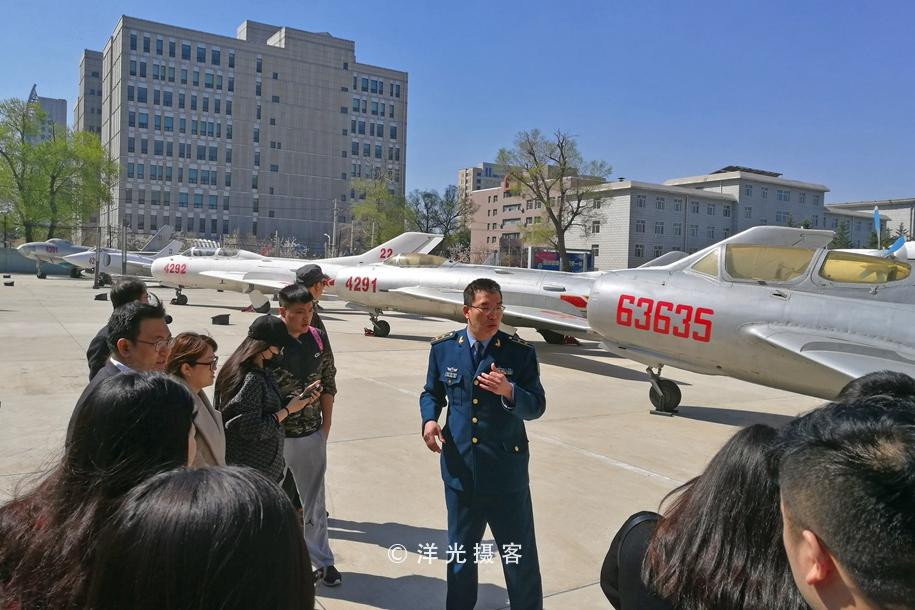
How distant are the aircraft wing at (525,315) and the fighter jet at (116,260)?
93.3ft

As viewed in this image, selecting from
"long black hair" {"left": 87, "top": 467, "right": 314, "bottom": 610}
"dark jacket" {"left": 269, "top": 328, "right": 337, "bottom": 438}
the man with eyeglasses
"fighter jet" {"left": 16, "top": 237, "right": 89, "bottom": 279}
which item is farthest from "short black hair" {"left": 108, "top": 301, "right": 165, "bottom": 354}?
"fighter jet" {"left": 16, "top": 237, "right": 89, "bottom": 279}

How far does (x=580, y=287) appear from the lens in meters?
15.4

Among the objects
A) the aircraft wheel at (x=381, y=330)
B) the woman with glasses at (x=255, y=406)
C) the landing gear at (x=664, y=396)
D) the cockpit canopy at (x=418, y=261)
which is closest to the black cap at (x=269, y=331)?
the woman with glasses at (x=255, y=406)

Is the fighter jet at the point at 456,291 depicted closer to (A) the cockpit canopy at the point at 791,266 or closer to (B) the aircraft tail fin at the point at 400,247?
(B) the aircraft tail fin at the point at 400,247

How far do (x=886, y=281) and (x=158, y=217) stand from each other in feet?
317

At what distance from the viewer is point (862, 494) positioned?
1.14 m

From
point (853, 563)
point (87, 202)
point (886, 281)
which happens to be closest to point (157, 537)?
point (853, 563)

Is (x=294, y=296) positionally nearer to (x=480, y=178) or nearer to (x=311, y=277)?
(x=311, y=277)

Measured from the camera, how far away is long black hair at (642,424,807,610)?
4.77 ft

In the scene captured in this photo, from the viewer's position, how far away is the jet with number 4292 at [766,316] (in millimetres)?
6598

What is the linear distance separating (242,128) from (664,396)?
97572 millimetres

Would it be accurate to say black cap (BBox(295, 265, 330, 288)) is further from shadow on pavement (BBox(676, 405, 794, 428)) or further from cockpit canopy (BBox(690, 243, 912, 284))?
shadow on pavement (BBox(676, 405, 794, 428))

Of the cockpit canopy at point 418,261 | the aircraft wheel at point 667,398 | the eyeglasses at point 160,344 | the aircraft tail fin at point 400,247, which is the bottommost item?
the aircraft wheel at point 667,398

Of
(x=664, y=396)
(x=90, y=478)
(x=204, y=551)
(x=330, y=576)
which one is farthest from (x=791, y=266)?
(x=204, y=551)
